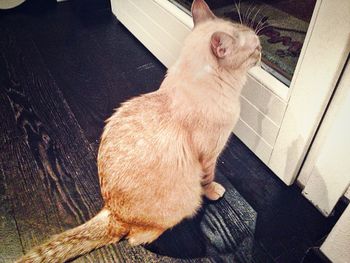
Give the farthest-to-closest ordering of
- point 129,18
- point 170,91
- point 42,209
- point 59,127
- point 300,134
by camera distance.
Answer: point 129,18, point 59,127, point 42,209, point 300,134, point 170,91

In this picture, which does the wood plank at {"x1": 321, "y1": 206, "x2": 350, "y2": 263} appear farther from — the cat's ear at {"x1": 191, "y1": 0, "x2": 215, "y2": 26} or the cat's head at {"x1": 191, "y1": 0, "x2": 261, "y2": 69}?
the cat's ear at {"x1": 191, "y1": 0, "x2": 215, "y2": 26}

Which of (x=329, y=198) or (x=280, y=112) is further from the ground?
(x=280, y=112)

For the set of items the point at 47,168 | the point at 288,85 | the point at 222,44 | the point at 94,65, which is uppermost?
the point at 222,44

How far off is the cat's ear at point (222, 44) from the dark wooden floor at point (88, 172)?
2.10 feet

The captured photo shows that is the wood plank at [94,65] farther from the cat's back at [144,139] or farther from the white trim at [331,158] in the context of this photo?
the white trim at [331,158]

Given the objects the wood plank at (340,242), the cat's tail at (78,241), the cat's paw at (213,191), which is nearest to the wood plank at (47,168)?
the cat's tail at (78,241)

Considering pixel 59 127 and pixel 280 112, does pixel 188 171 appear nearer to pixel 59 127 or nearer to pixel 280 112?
pixel 280 112

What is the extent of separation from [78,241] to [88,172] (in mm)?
450

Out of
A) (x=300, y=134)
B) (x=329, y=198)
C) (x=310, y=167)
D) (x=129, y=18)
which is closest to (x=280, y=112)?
(x=300, y=134)

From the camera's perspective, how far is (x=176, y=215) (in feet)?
3.33

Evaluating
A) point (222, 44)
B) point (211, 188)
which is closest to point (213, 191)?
point (211, 188)

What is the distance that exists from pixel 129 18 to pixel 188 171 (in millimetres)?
1509

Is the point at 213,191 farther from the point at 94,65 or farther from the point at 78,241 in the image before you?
the point at 94,65

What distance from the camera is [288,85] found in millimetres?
1093
